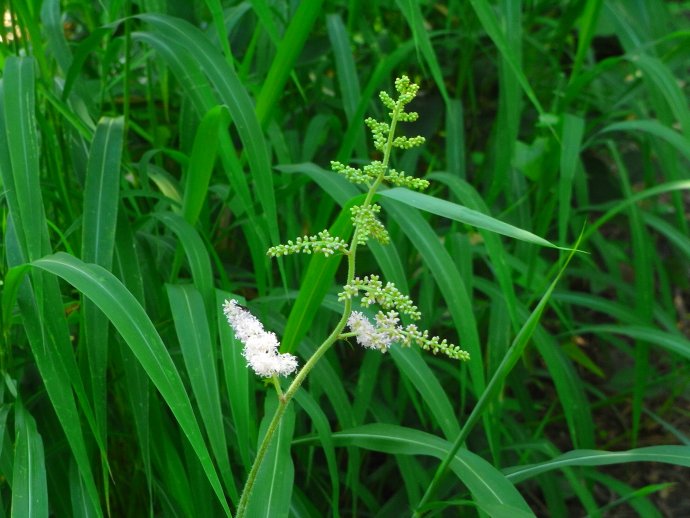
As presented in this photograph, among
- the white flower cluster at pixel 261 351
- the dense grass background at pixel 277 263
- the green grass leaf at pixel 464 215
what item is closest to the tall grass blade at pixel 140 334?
the dense grass background at pixel 277 263

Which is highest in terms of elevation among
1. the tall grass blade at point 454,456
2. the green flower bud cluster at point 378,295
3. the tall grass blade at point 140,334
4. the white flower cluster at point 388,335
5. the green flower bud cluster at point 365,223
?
the green flower bud cluster at point 365,223

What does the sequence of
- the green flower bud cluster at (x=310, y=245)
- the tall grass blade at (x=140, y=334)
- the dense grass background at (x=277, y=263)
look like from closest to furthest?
1. the green flower bud cluster at (x=310, y=245)
2. the tall grass blade at (x=140, y=334)
3. the dense grass background at (x=277, y=263)

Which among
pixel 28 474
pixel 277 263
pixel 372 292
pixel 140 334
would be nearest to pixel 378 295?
pixel 372 292

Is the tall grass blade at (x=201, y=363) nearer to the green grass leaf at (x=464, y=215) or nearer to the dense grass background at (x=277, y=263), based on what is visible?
the dense grass background at (x=277, y=263)

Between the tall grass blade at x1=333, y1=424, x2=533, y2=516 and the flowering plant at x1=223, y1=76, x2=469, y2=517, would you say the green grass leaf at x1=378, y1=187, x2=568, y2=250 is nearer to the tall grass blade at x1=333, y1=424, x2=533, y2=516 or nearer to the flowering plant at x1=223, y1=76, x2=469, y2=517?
the flowering plant at x1=223, y1=76, x2=469, y2=517

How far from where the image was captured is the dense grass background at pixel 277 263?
0.89m

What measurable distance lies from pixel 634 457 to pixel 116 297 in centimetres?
51

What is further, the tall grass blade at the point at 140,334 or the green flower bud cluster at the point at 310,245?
the tall grass blade at the point at 140,334

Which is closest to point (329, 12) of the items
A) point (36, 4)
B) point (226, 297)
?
point (36, 4)

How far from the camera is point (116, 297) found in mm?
799

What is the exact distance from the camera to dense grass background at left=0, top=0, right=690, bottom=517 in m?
0.89

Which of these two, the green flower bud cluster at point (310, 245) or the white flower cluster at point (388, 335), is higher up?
the green flower bud cluster at point (310, 245)

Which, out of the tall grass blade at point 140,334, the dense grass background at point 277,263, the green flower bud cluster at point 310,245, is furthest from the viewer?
the dense grass background at point 277,263

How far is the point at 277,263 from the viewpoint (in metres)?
1.33
